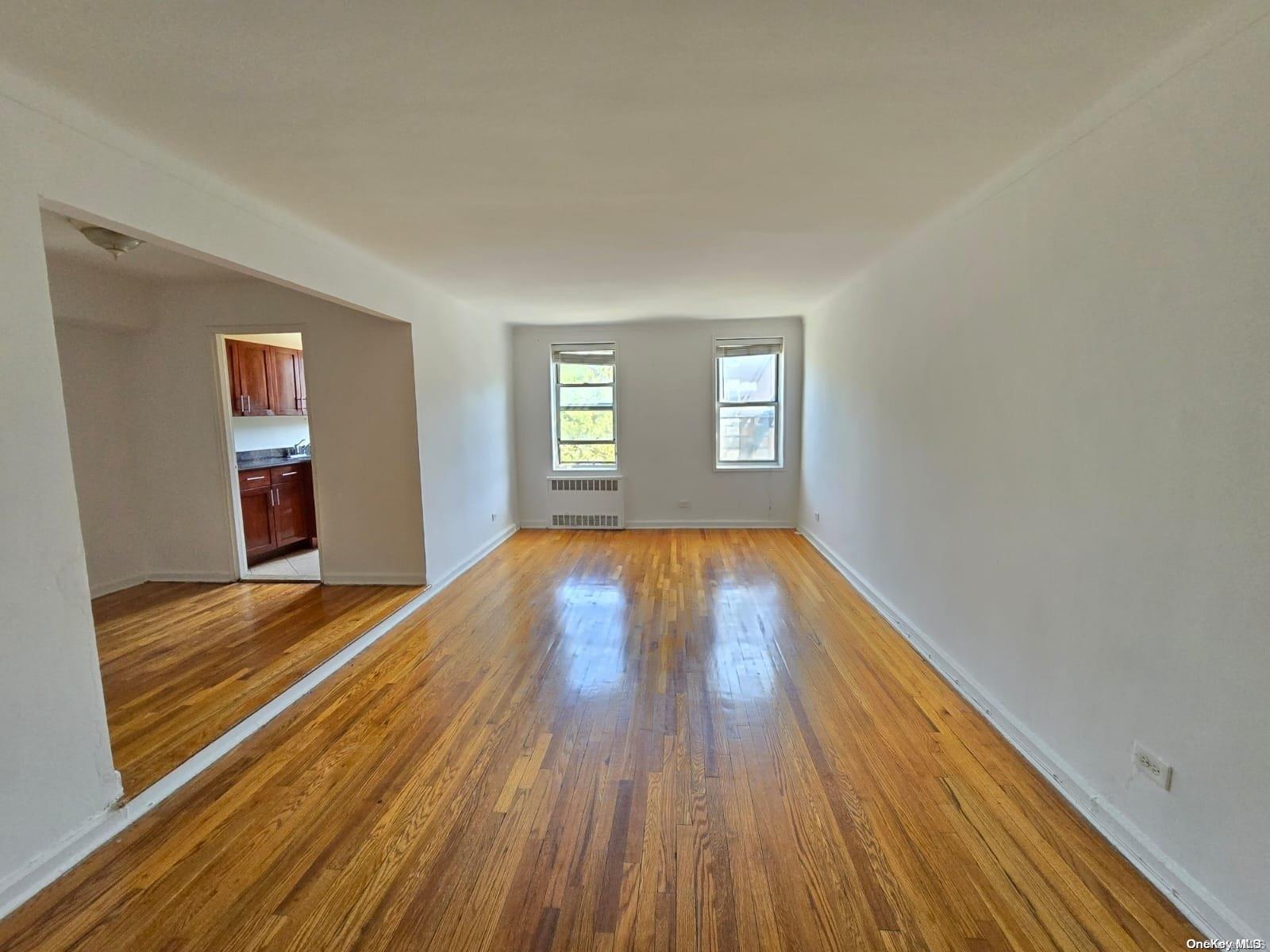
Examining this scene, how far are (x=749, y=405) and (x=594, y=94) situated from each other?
16.3ft

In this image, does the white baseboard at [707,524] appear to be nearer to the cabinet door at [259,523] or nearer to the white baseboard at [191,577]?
the cabinet door at [259,523]

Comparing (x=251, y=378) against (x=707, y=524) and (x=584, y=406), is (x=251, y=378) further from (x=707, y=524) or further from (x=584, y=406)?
(x=707, y=524)

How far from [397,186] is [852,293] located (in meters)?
3.41

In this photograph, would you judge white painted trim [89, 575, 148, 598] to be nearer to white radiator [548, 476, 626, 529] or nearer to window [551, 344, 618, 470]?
white radiator [548, 476, 626, 529]

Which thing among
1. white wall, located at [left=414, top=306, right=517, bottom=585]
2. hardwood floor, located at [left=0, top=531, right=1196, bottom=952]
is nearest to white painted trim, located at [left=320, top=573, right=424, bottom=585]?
white wall, located at [left=414, top=306, right=517, bottom=585]

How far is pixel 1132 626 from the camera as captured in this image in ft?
5.45

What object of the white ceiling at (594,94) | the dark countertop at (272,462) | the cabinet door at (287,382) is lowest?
the dark countertop at (272,462)

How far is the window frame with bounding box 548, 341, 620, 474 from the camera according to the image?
21.1 ft

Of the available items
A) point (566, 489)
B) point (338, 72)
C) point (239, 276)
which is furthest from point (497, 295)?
point (338, 72)

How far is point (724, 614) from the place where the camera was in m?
3.74

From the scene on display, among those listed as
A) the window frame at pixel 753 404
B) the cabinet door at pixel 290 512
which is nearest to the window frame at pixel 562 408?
the window frame at pixel 753 404

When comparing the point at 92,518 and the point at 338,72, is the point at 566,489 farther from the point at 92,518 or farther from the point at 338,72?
the point at 338,72

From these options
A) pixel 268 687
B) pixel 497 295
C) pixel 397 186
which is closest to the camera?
pixel 397 186

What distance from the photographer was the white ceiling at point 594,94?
4.47 ft
